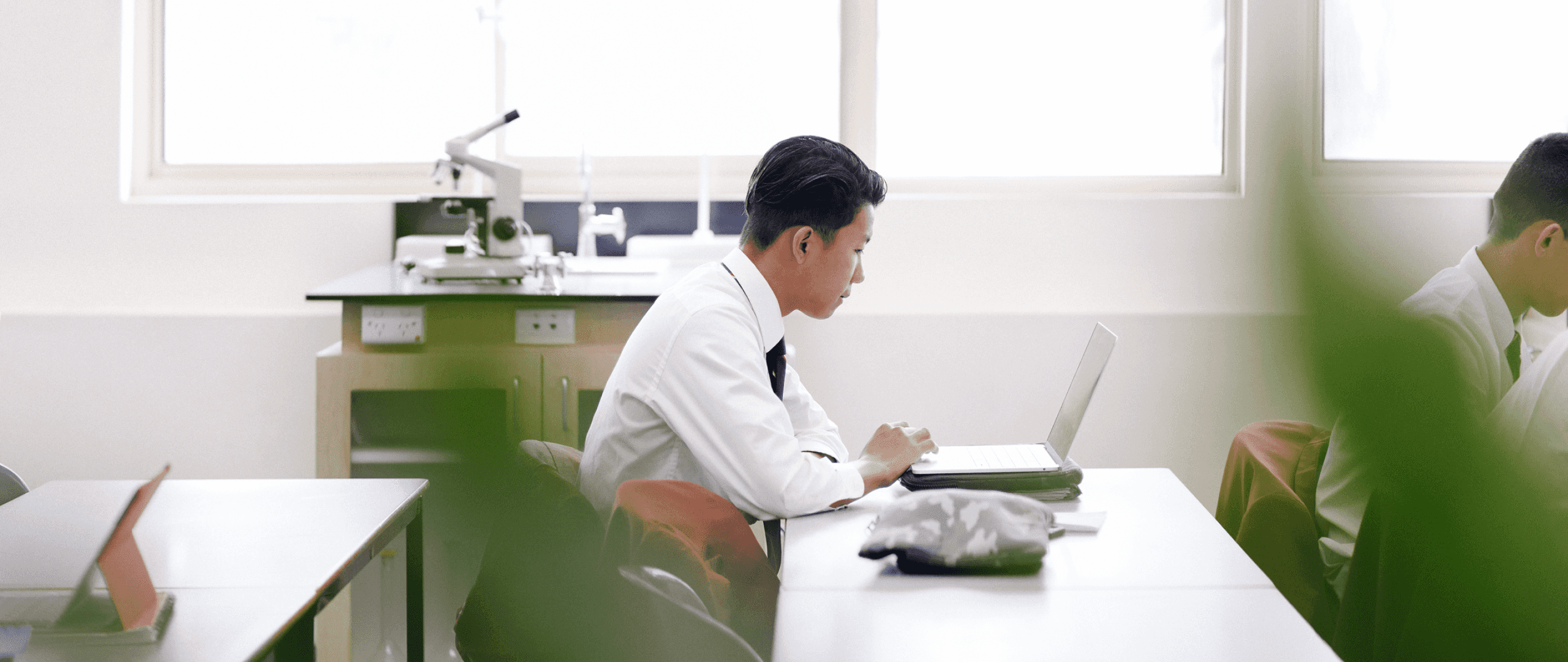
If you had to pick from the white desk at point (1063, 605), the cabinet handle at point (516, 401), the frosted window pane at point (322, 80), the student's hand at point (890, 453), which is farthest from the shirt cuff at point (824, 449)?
the frosted window pane at point (322, 80)

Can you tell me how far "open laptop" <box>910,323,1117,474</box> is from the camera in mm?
1488

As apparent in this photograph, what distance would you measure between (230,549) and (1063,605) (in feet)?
2.91

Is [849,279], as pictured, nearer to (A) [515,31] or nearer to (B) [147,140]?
(A) [515,31]

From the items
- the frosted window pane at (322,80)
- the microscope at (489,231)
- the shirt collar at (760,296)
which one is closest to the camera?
the shirt collar at (760,296)

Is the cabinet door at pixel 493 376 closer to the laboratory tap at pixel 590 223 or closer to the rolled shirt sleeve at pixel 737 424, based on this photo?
the rolled shirt sleeve at pixel 737 424

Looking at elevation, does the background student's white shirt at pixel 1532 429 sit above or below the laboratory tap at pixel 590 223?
below

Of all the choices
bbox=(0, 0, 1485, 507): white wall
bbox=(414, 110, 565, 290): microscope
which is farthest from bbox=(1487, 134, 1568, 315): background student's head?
bbox=(0, 0, 1485, 507): white wall

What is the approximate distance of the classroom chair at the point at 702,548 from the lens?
969mm

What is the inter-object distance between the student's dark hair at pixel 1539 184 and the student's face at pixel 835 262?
4.15 ft

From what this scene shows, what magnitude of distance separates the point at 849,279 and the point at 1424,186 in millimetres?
1407

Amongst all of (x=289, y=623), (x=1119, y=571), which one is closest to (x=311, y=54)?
(x=289, y=623)

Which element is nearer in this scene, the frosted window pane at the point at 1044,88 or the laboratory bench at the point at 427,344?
the laboratory bench at the point at 427,344

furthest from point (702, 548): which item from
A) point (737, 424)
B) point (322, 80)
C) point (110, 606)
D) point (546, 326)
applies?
point (322, 80)

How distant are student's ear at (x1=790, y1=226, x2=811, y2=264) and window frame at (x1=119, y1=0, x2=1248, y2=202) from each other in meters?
1.58
